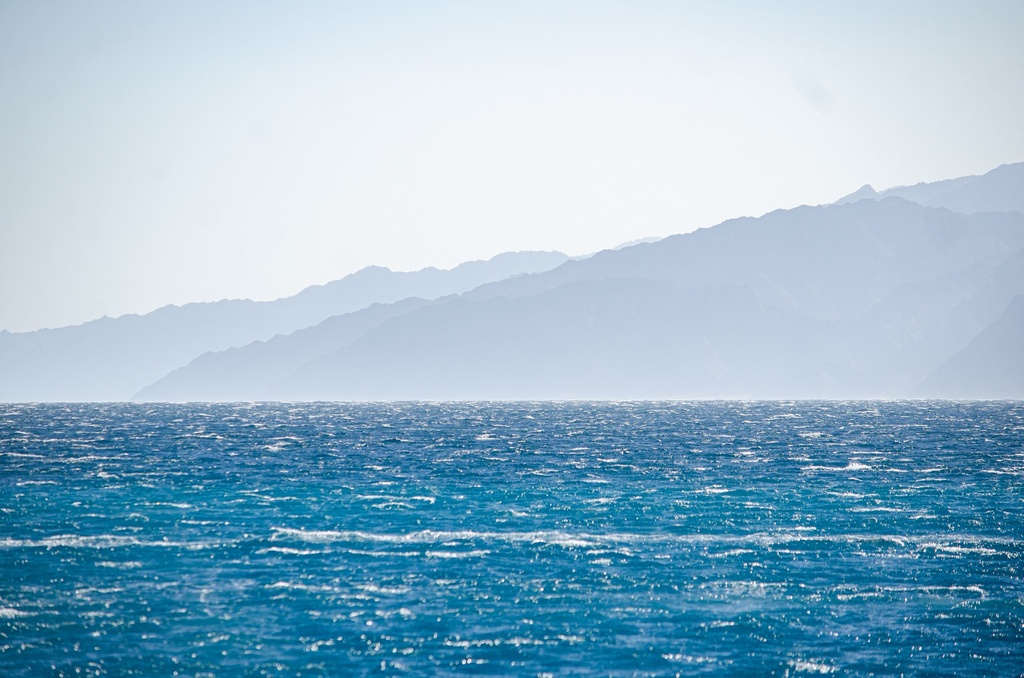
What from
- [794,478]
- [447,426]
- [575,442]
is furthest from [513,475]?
[447,426]

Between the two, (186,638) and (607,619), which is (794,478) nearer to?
(607,619)

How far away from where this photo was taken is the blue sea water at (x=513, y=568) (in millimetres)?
36125

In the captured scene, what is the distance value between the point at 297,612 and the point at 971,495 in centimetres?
5763

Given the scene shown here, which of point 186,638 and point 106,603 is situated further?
point 106,603

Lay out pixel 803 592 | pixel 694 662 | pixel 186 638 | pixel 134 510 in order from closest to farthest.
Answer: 1. pixel 694 662
2. pixel 186 638
3. pixel 803 592
4. pixel 134 510

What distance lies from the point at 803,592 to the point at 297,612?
24279mm

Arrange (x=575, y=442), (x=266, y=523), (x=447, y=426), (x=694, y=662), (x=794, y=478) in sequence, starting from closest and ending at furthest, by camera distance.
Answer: (x=694, y=662) < (x=266, y=523) < (x=794, y=478) < (x=575, y=442) < (x=447, y=426)

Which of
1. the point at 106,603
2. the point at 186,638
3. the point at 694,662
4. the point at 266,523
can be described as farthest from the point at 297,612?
the point at 266,523

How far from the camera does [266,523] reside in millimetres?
62188

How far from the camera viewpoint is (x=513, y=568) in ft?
162

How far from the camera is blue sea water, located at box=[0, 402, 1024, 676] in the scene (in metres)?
36.1

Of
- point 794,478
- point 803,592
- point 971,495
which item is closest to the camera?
point 803,592

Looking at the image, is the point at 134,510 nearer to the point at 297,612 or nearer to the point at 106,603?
the point at 106,603

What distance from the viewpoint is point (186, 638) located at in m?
37.7
